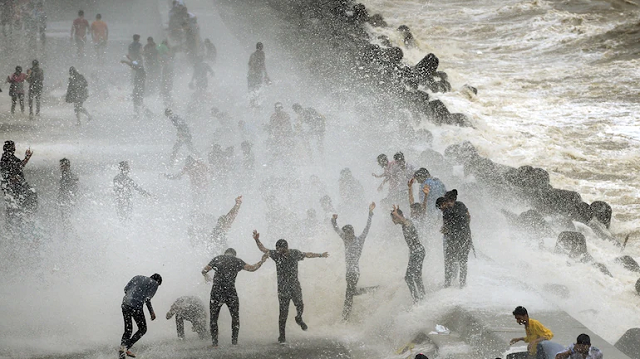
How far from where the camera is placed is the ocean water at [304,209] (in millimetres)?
9062

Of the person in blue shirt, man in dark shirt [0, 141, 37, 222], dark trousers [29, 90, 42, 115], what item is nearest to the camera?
the person in blue shirt

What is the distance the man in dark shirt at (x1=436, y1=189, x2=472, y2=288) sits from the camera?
862 cm

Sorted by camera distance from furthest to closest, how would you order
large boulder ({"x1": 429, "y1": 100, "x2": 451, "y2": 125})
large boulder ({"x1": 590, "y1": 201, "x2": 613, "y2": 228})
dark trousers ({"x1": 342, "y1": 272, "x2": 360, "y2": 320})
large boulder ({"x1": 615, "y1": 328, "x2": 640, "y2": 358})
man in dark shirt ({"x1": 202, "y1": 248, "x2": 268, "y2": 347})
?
1. large boulder ({"x1": 429, "y1": 100, "x2": 451, "y2": 125})
2. large boulder ({"x1": 590, "y1": 201, "x2": 613, "y2": 228})
3. dark trousers ({"x1": 342, "y1": 272, "x2": 360, "y2": 320})
4. man in dark shirt ({"x1": 202, "y1": 248, "x2": 268, "y2": 347})
5. large boulder ({"x1": 615, "y1": 328, "x2": 640, "y2": 358})

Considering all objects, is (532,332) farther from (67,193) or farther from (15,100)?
(15,100)

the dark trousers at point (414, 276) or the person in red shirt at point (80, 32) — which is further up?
the person in red shirt at point (80, 32)

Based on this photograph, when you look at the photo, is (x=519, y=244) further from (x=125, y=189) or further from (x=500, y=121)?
(x=500, y=121)

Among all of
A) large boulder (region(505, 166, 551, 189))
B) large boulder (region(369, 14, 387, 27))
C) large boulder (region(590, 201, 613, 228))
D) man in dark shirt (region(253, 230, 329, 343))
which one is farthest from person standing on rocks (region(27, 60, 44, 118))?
large boulder (region(590, 201, 613, 228))

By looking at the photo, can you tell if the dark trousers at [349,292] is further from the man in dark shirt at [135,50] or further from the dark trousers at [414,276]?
the man in dark shirt at [135,50]

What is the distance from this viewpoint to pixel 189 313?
8555 millimetres

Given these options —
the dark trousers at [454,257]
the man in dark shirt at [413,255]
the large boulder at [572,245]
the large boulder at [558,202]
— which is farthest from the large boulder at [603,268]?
the man in dark shirt at [413,255]

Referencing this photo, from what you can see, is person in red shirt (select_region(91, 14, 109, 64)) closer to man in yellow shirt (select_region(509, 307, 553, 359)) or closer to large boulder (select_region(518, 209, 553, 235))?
large boulder (select_region(518, 209, 553, 235))

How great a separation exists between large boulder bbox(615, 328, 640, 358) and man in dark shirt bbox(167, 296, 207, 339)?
4.65m

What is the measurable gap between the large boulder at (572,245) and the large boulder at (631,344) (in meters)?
2.87

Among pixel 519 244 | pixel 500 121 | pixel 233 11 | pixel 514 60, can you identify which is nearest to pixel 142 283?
pixel 519 244
